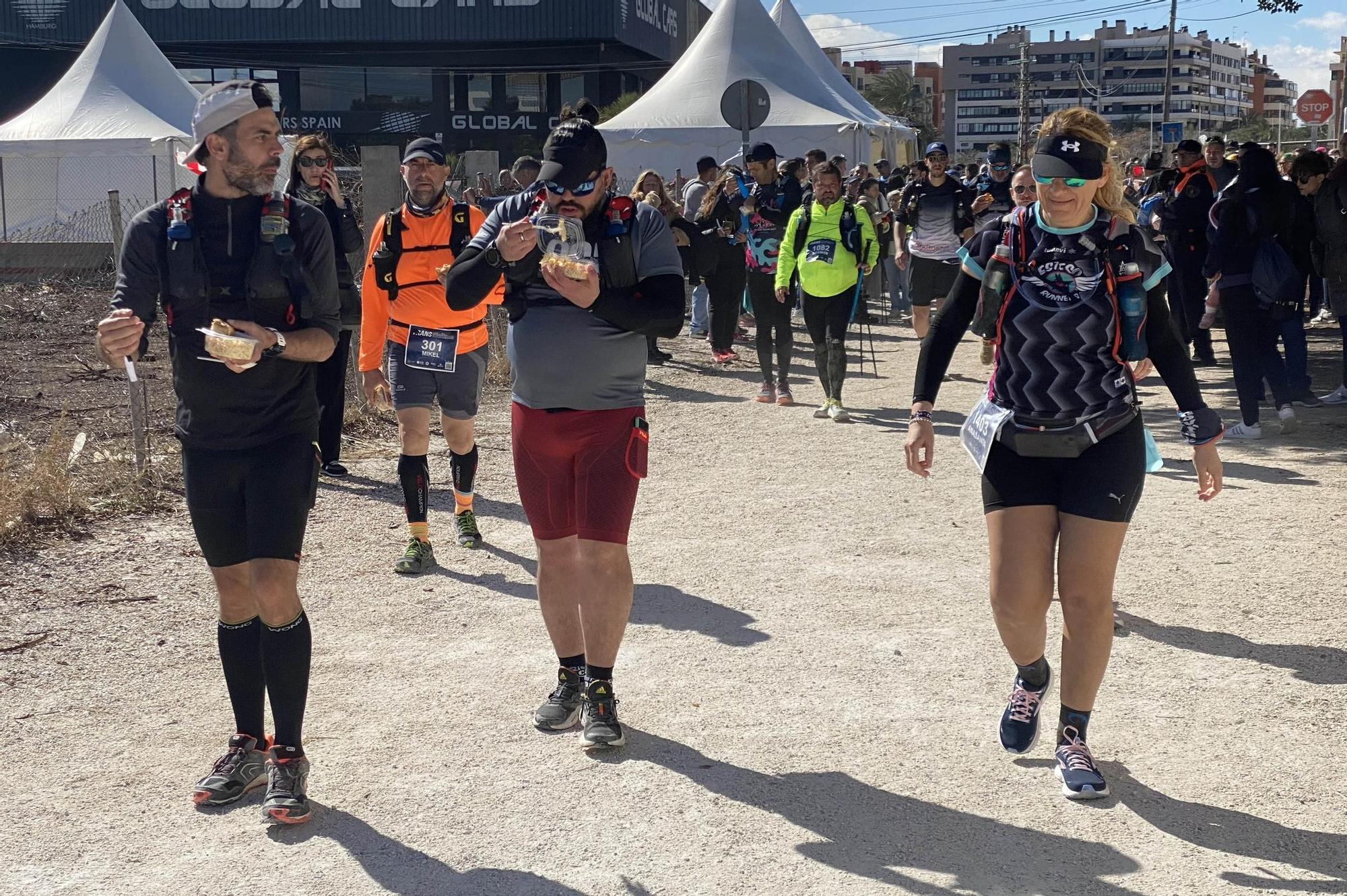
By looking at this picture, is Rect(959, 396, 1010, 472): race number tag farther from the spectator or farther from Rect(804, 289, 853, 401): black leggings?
Rect(804, 289, 853, 401): black leggings

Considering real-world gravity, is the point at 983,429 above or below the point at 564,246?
below

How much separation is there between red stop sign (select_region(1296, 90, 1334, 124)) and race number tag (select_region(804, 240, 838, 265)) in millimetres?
19032

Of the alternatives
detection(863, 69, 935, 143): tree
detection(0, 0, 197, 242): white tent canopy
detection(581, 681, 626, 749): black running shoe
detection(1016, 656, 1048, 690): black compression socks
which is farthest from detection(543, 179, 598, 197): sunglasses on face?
detection(863, 69, 935, 143): tree

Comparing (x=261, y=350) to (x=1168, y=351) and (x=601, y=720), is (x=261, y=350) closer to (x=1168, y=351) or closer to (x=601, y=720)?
(x=601, y=720)

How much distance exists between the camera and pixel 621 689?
17.3 ft

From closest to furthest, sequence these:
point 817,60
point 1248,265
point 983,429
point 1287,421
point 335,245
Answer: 1. point 983,429
2. point 335,245
3. point 1248,265
4. point 1287,421
5. point 817,60

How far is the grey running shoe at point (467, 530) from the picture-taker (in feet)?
24.9

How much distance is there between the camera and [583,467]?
4.61 meters

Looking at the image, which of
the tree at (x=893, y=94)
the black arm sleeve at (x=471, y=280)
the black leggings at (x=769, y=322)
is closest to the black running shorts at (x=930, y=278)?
the black leggings at (x=769, y=322)

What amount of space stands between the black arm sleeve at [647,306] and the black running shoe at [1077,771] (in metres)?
1.76

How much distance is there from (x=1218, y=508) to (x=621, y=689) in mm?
4376

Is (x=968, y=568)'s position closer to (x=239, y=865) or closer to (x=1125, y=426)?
(x=1125, y=426)

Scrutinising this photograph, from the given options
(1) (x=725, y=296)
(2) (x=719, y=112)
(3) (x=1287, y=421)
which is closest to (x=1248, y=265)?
(3) (x=1287, y=421)

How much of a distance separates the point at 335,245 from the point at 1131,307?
208 inches
